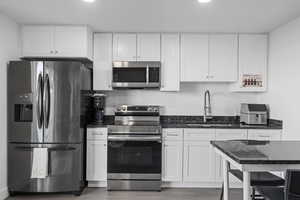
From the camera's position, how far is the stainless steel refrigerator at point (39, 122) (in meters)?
3.81

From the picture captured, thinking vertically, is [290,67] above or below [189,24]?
below

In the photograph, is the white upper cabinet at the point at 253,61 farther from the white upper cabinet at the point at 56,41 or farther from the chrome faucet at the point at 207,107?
the white upper cabinet at the point at 56,41

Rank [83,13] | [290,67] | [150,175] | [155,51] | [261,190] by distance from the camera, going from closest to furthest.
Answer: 1. [261,190]
2. [83,13]
3. [290,67]
4. [150,175]
5. [155,51]

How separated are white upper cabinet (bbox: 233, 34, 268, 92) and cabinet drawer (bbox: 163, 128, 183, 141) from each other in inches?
49.5

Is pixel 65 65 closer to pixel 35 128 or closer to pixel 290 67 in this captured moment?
pixel 35 128

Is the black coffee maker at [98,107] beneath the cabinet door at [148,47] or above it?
beneath

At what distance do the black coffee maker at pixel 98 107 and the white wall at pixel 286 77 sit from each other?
8.53ft

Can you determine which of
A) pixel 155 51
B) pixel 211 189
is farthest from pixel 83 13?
pixel 211 189

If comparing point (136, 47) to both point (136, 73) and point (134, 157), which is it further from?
point (134, 157)

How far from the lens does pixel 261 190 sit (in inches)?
93.5

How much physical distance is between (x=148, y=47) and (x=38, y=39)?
161 centimetres

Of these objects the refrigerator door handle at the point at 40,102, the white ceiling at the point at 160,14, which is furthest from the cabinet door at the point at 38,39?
the refrigerator door handle at the point at 40,102

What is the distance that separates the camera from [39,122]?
379 cm

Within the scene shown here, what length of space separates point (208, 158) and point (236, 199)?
0.67 m
